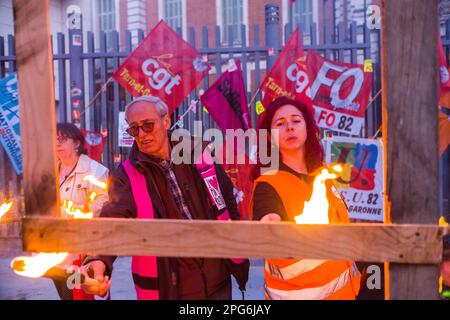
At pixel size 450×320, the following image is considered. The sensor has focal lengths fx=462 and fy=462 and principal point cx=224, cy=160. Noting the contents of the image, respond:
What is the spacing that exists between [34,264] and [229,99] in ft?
13.0

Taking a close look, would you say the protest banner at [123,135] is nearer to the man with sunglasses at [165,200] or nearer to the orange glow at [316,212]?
the man with sunglasses at [165,200]

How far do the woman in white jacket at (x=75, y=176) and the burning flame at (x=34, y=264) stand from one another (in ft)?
4.87

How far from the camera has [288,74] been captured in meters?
5.14

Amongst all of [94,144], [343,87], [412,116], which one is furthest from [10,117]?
[412,116]

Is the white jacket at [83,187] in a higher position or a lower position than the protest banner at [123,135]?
lower

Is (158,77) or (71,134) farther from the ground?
(158,77)

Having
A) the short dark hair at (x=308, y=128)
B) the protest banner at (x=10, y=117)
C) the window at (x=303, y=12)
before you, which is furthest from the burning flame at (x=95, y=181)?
the window at (x=303, y=12)

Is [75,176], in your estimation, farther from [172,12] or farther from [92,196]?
[172,12]

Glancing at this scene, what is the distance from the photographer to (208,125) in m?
5.52

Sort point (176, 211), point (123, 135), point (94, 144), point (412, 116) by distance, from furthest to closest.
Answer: point (94, 144) → point (123, 135) → point (176, 211) → point (412, 116)

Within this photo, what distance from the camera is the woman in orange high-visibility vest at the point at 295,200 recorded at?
201cm

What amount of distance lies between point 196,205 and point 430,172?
4.47 feet
